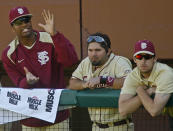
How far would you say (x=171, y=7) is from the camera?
7.41 m

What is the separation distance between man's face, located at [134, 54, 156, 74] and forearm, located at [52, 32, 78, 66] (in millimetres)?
1020

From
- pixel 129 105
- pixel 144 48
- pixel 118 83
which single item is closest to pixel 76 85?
pixel 118 83

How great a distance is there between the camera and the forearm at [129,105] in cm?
443

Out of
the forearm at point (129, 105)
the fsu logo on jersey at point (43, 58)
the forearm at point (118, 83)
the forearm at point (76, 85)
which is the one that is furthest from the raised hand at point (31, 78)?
the forearm at point (129, 105)

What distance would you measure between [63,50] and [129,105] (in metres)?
1.14

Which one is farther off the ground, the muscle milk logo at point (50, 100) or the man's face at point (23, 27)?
A: the man's face at point (23, 27)

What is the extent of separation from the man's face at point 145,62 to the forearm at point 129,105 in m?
0.25

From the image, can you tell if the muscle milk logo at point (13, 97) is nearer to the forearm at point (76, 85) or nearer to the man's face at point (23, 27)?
the forearm at point (76, 85)

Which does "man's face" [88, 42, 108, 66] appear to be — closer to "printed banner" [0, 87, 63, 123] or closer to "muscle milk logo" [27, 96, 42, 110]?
"printed banner" [0, 87, 63, 123]

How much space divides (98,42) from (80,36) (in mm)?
2566

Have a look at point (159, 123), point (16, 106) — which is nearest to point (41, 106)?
point (16, 106)

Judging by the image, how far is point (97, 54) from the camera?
508cm

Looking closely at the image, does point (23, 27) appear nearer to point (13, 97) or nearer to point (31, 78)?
point (31, 78)

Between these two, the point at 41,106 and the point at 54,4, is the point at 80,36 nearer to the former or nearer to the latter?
the point at 54,4
